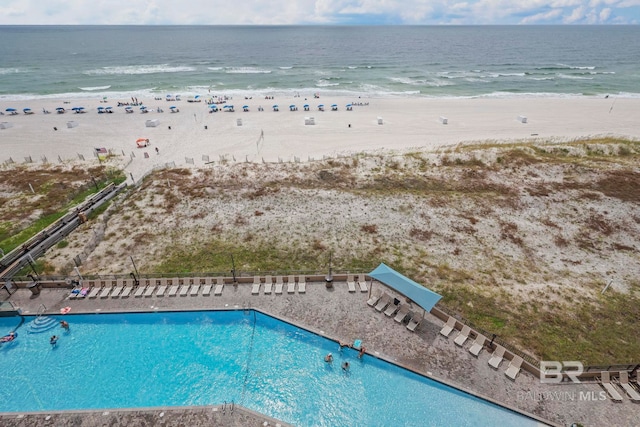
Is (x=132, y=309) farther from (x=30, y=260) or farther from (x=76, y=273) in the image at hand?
(x=30, y=260)

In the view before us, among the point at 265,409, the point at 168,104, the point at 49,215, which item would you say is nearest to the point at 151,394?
the point at 265,409

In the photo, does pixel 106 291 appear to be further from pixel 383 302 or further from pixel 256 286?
pixel 383 302

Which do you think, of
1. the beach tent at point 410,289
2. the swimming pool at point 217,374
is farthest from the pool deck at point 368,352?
the beach tent at point 410,289

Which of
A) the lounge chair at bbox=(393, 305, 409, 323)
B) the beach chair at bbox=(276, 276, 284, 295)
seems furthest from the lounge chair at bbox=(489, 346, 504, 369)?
the beach chair at bbox=(276, 276, 284, 295)

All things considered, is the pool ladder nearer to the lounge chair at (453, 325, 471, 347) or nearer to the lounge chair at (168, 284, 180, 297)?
the lounge chair at (168, 284, 180, 297)

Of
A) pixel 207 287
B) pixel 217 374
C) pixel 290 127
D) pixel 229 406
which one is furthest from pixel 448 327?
pixel 290 127

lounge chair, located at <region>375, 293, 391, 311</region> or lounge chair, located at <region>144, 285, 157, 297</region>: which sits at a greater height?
lounge chair, located at <region>144, 285, 157, 297</region>
